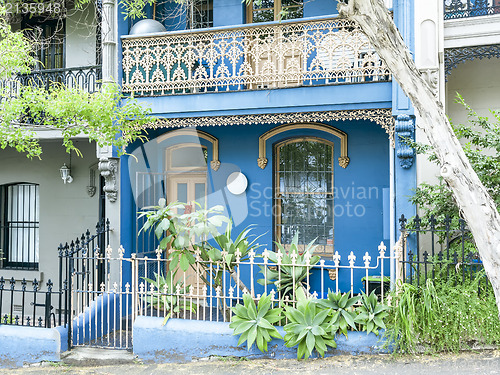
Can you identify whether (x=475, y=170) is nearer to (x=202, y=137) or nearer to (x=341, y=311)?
(x=341, y=311)

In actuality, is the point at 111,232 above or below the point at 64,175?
below

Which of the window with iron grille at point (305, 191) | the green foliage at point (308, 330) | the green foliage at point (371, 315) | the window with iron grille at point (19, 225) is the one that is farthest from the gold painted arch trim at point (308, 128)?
the window with iron grille at point (19, 225)

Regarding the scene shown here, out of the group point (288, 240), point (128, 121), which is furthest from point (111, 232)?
point (288, 240)

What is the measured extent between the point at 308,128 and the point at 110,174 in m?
3.74

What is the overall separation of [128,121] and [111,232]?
2024 millimetres

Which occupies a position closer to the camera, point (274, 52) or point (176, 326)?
point (176, 326)

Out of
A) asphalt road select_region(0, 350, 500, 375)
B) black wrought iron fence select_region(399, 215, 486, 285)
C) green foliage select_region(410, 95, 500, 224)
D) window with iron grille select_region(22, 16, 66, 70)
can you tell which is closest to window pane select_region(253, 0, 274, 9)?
window with iron grille select_region(22, 16, 66, 70)

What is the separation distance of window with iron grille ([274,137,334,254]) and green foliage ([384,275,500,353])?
133 inches

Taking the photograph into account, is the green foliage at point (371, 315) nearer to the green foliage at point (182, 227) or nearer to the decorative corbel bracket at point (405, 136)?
the green foliage at point (182, 227)

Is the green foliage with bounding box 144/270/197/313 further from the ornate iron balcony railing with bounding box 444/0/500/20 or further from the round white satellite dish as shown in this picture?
the ornate iron balcony railing with bounding box 444/0/500/20

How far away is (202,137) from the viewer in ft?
31.9

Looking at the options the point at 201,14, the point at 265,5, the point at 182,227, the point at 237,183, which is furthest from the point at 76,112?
the point at 265,5

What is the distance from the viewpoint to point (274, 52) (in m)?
7.93

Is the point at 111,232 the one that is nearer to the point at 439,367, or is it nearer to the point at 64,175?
the point at 64,175
